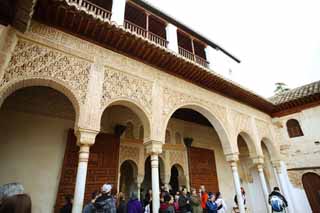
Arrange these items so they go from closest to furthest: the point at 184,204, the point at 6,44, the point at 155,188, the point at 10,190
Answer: the point at 10,190
the point at 6,44
the point at 155,188
the point at 184,204

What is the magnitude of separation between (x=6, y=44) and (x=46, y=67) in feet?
1.95

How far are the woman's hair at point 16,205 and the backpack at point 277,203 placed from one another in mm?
5305

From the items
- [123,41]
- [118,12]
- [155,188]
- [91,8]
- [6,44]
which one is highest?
[118,12]

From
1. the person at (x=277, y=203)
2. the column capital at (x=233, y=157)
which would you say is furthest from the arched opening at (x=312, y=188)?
the column capital at (x=233, y=157)

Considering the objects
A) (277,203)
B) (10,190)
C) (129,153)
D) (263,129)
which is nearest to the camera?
(10,190)

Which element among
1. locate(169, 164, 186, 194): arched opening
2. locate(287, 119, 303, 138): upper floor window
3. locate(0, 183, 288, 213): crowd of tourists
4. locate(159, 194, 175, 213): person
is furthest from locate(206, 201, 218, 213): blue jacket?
locate(287, 119, 303, 138): upper floor window

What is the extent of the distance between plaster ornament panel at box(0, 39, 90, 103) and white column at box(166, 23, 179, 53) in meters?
3.12

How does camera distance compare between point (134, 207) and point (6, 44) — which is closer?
point (6, 44)

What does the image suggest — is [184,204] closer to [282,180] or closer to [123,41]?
[123,41]

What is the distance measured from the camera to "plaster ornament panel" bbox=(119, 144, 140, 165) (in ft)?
17.8

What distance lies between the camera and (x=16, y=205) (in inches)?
39.2

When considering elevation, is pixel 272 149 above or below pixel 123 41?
below

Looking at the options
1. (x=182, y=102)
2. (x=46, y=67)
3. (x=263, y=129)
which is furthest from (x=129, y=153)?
(x=263, y=129)

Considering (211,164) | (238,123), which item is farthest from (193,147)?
(238,123)
